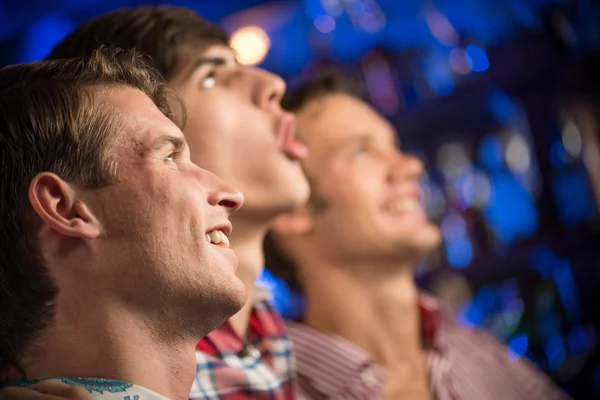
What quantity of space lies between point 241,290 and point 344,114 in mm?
1118

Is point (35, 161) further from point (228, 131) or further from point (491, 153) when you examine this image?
point (491, 153)

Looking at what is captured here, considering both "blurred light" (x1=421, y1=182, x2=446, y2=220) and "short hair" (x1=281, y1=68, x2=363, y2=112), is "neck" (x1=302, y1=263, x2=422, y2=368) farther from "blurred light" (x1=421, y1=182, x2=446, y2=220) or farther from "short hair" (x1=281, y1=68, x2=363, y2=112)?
"blurred light" (x1=421, y1=182, x2=446, y2=220)

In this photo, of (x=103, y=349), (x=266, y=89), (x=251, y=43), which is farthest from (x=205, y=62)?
(x=251, y=43)

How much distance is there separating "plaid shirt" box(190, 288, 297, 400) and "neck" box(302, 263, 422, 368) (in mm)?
402

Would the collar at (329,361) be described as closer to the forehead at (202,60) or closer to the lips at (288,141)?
the lips at (288,141)

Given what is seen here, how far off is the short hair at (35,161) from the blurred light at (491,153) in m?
2.20

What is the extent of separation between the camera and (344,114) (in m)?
1.97

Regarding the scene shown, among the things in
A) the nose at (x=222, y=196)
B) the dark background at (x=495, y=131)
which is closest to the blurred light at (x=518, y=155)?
the dark background at (x=495, y=131)

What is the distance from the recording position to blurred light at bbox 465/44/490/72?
9.30 feet

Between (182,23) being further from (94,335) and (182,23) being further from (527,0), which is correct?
(527,0)

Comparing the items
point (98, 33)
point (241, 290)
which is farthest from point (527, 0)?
point (241, 290)

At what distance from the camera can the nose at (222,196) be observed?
38.0 inches

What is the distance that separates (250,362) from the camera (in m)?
1.31

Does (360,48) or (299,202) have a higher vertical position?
(299,202)
